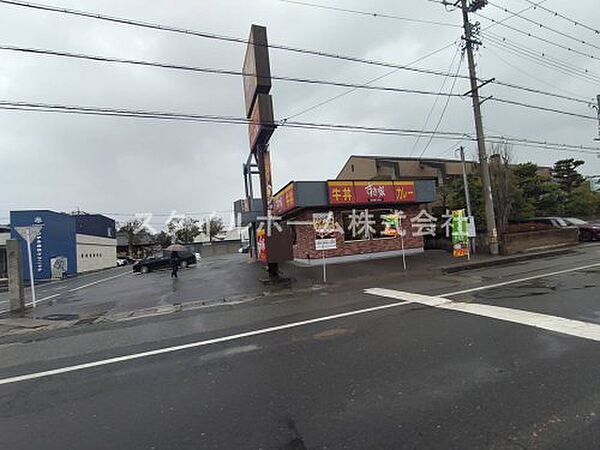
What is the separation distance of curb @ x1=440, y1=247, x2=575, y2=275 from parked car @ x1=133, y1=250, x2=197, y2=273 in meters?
20.7

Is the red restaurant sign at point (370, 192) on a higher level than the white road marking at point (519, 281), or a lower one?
higher

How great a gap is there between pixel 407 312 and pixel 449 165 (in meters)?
50.2

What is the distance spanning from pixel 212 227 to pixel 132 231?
58.4 ft

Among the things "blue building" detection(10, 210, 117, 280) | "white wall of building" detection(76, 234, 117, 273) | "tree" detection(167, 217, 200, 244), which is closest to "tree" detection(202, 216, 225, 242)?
"tree" detection(167, 217, 200, 244)

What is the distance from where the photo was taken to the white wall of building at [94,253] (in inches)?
1836

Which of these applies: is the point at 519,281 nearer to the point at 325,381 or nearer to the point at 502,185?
the point at 325,381

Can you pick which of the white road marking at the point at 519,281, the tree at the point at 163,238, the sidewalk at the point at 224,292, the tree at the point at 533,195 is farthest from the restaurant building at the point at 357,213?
the tree at the point at 163,238

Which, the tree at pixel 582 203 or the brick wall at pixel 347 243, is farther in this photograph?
the tree at pixel 582 203

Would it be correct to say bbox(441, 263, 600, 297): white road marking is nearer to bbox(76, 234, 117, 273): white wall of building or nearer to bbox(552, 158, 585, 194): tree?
bbox(552, 158, 585, 194): tree

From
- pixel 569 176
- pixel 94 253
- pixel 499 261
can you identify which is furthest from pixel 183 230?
pixel 499 261

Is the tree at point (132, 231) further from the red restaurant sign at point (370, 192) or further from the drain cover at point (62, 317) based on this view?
the drain cover at point (62, 317)

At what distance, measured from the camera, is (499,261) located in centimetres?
1803

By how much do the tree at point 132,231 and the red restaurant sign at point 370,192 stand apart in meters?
68.3

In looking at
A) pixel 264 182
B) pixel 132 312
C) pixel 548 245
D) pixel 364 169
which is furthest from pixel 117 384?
pixel 364 169
